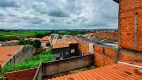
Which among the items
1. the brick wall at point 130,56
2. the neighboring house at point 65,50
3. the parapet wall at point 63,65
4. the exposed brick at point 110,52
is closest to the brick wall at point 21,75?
the parapet wall at point 63,65

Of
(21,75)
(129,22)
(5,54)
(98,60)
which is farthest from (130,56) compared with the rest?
(5,54)

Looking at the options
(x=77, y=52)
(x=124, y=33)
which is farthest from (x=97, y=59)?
(x=77, y=52)

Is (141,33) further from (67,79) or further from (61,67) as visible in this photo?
(61,67)

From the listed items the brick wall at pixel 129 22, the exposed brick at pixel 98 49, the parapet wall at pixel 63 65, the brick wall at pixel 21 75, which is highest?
the brick wall at pixel 129 22

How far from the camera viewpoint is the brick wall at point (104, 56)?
26.3 ft

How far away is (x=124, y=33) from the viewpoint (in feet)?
22.0

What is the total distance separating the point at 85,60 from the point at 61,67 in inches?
95.2

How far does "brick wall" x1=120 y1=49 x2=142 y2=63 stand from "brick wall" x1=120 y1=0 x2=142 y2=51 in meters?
0.24

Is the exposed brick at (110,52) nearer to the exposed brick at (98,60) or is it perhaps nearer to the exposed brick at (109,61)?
the exposed brick at (109,61)

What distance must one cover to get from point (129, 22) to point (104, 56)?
3752 millimetres

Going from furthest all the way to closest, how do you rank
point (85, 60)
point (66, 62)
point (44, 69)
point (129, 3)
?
point (85, 60) < point (66, 62) < point (44, 69) < point (129, 3)

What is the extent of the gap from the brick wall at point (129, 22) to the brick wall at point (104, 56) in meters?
1.26

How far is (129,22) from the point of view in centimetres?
628

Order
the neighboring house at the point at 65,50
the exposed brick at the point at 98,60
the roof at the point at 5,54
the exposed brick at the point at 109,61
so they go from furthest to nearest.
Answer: the neighboring house at the point at 65,50, the roof at the point at 5,54, the exposed brick at the point at 98,60, the exposed brick at the point at 109,61
